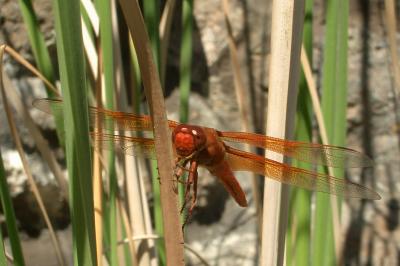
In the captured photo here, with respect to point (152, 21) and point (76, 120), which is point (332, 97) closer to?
point (152, 21)

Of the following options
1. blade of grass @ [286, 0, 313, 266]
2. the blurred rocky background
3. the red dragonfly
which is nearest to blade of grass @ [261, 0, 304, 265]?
the red dragonfly

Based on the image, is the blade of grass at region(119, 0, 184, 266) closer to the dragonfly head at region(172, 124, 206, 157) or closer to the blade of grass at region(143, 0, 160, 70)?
the dragonfly head at region(172, 124, 206, 157)

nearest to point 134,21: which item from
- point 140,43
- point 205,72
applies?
point 140,43

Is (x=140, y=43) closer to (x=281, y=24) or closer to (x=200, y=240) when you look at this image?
(x=281, y=24)

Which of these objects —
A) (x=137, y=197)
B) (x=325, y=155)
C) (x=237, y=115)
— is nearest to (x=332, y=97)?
(x=325, y=155)

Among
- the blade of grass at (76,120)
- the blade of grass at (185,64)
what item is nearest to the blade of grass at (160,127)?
the blade of grass at (76,120)

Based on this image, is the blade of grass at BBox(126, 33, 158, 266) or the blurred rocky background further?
the blurred rocky background
